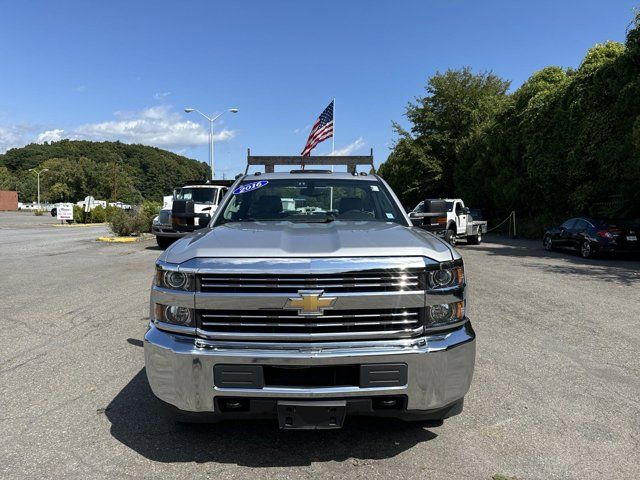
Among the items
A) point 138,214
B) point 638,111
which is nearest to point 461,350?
point 638,111

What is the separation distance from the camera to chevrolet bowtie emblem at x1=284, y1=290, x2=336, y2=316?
2857mm

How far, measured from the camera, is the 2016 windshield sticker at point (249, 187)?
4793 millimetres

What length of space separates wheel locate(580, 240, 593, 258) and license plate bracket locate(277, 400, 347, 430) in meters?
16.4

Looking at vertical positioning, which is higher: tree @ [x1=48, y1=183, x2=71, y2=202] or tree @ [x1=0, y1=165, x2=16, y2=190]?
tree @ [x1=0, y1=165, x2=16, y2=190]

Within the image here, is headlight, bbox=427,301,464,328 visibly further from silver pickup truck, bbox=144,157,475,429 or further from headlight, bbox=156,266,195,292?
headlight, bbox=156,266,195,292

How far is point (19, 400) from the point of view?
403cm

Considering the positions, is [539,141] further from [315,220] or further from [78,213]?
[78,213]

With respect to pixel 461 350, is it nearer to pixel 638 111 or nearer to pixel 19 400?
pixel 19 400

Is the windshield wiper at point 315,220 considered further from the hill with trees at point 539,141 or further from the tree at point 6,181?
the tree at point 6,181

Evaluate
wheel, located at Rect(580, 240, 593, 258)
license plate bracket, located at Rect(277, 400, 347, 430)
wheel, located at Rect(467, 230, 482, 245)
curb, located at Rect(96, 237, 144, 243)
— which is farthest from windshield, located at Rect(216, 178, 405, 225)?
wheel, located at Rect(467, 230, 482, 245)

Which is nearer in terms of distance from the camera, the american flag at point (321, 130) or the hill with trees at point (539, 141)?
the hill with trees at point (539, 141)

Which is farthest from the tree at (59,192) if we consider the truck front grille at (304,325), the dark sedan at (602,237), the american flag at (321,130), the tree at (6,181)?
the truck front grille at (304,325)

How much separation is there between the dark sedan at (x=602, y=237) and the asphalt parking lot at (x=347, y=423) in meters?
9.92

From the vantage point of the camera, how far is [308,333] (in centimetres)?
289
